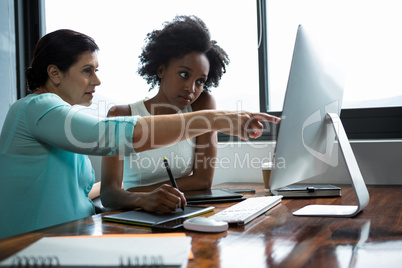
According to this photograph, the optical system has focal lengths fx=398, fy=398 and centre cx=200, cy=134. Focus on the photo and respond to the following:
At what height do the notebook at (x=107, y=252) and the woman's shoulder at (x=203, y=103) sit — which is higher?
the woman's shoulder at (x=203, y=103)

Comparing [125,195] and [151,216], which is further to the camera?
[125,195]

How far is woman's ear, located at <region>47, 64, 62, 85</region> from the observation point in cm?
137

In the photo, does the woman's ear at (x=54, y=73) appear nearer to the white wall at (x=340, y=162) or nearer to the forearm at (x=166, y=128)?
the forearm at (x=166, y=128)

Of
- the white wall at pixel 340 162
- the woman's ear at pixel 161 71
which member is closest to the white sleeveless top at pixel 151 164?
the woman's ear at pixel 161 71

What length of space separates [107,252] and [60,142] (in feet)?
1.77

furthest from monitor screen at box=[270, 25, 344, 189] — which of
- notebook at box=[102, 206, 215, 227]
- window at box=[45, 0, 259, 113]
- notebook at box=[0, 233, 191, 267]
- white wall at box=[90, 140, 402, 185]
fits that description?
window at box=[45, 0, 259, 113]

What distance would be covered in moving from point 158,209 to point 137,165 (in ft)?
2.41

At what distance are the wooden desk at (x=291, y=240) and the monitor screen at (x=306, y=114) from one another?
0.47 ft

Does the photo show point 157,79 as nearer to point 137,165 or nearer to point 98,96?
point 137,165

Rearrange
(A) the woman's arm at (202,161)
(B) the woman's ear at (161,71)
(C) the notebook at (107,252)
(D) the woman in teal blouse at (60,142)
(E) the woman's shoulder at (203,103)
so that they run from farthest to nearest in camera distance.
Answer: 1. (E) the woman's shoulder at (203,103)
2. (B) the woman's ear at (161,71)
3. (A) the woman's arm at (202,161)
4. (D) the woman in teal blouse at (60,142)
5. (C) the notebook at (107,252)

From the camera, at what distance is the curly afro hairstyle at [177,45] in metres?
1.80

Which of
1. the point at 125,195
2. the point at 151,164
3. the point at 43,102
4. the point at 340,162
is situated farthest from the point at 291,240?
the point at 340,162

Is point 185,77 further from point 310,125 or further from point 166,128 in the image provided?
point 310,125

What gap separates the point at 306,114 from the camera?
1022mm
